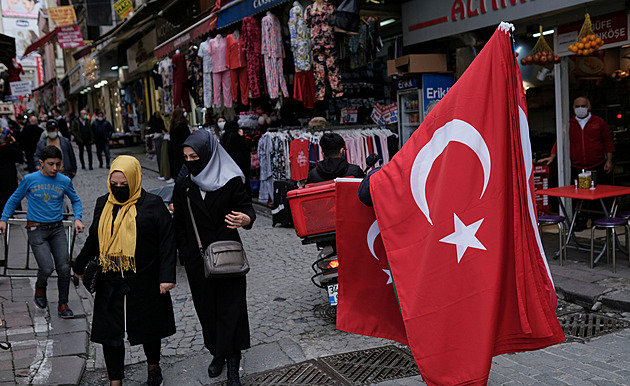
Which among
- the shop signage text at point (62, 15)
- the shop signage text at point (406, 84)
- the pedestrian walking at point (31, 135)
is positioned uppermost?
the shop signage text at point (62, 15)

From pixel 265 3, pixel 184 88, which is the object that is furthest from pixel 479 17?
pixel 184 88

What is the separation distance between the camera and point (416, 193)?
3.31 metres

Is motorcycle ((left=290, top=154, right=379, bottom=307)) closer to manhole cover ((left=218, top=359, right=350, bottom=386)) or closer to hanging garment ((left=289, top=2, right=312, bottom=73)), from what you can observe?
manhole cover ((left=218, top=359, right=350, bottom=386))

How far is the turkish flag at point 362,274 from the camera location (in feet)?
12.6

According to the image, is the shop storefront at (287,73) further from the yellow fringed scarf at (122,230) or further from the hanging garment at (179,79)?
the yellow fringed scarf at (122,230)

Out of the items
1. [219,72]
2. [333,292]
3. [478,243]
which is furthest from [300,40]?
[478,243]

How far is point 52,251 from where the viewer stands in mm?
6301

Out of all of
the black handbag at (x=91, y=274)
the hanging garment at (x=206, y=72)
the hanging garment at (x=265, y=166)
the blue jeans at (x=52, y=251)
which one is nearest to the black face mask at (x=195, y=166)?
the black handbag at (x=91, y=274)

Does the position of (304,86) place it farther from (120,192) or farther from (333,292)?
(120,192)

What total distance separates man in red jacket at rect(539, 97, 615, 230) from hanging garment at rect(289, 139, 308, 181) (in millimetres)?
4677

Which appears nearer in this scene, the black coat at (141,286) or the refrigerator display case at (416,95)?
the black coat at (141,286)

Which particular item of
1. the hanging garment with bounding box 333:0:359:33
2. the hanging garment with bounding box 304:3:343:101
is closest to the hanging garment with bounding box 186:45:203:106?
the hanging garment with bounding box 304:3:343:101

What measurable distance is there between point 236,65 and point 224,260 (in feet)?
32.9

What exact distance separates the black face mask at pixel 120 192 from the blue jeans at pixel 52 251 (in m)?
2.36
